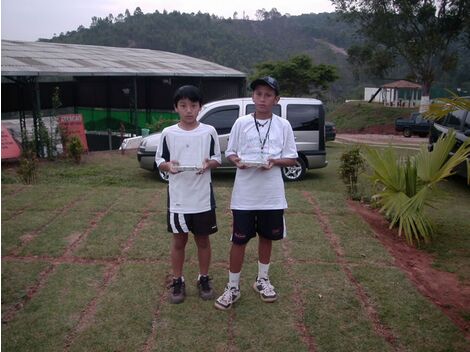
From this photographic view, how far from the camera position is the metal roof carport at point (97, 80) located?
13.2 meters

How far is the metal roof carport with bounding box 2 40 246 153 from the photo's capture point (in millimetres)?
13197

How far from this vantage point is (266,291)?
11.5ft

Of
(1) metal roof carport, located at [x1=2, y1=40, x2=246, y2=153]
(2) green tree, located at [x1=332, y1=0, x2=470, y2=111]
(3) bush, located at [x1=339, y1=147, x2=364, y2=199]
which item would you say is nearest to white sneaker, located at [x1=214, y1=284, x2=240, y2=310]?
(3) bush, located at [x1=339, y1=147, x2=364, y2=199]

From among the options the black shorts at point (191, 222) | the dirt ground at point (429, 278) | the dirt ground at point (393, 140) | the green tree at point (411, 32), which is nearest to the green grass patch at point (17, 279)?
the black shorts at point (191, 222)

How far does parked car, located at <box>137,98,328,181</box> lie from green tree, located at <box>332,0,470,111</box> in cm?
1986

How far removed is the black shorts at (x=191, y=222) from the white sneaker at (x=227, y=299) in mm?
490

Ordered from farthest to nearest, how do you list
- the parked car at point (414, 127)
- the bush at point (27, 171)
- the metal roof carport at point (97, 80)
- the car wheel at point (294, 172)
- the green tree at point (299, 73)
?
the green tree at point (299, 73), the parked car at point (414, 127), the metal roof carport at point (97, 80), the car wheel at point (294, 172), the bush at point (27, 171)

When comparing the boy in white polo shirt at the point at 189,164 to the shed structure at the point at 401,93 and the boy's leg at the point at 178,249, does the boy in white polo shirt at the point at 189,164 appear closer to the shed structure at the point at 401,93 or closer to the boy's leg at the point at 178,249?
the boy's leg at the point at 178,249

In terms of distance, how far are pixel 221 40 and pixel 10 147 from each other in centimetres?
4399

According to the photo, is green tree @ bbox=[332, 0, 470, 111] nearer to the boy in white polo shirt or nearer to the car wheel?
the car wheel

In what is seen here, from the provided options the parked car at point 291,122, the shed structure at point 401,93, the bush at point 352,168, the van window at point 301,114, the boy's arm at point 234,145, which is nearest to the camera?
the boy's arm at point 234,145

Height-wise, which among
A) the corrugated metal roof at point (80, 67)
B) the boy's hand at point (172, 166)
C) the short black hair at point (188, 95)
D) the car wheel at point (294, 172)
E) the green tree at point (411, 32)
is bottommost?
the car wheel at point (294, 172)

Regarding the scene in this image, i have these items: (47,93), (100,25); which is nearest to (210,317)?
(47,93)

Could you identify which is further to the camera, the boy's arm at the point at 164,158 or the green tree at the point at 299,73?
the green tree at the point at 299,73
